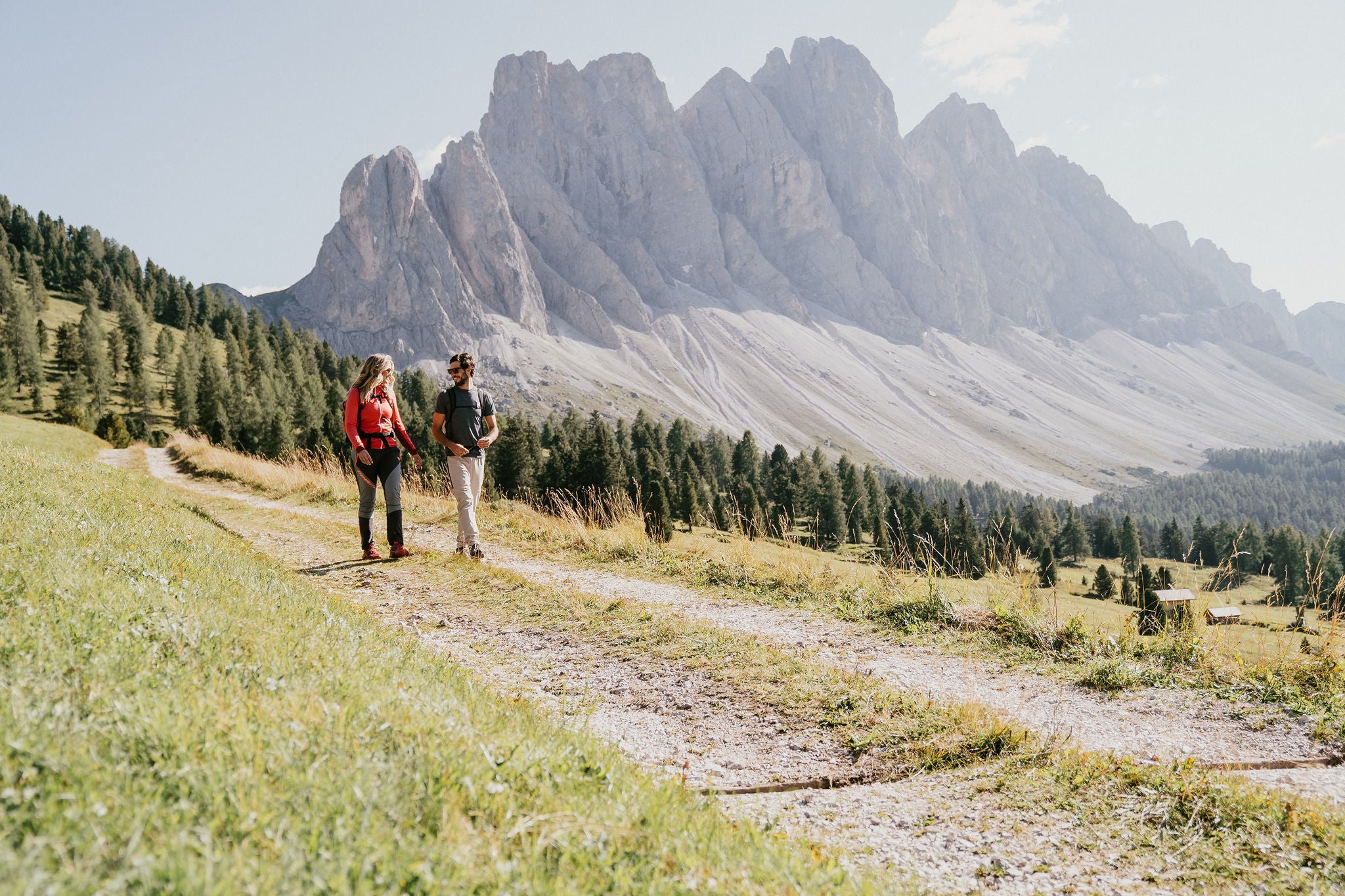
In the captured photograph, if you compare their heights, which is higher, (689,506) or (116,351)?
(116,351)

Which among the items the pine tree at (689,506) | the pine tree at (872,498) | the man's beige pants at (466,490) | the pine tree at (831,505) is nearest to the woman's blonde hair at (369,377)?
the man's beige pants at (466,490)

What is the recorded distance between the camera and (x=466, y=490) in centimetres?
1242

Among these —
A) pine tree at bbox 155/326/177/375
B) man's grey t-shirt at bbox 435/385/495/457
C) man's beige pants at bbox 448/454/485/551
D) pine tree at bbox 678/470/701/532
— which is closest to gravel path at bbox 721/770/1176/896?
man's beige pants at bbox 448/454/485/551

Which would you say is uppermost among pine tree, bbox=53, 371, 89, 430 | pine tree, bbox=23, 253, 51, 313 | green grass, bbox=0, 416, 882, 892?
pine tree, bbox=23, 253, 51, 313

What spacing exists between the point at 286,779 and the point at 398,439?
10805 mm

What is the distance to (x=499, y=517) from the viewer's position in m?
16.1

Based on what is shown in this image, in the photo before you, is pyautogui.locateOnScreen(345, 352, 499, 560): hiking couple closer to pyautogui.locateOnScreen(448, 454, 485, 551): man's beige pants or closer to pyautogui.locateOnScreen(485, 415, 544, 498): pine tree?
pyautogui.locateOnScreen(448, 454, 485, 551): man's beige pants

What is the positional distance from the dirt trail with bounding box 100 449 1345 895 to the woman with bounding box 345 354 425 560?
1782 millimetres

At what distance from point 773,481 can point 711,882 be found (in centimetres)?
11612

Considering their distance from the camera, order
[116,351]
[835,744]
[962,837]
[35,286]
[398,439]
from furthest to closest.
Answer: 1. [35,286]
2. [116,351]
3. [398,439]
4. [835,744]
5. [962,837]

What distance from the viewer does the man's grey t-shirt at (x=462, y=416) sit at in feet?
40.8

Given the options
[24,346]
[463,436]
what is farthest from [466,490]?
[24,346]

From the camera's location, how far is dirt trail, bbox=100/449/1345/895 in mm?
3945

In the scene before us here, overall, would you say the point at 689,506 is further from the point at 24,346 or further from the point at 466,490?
the point at 24,346
